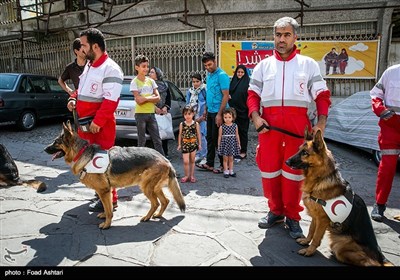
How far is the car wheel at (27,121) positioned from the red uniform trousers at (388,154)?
9296 mm

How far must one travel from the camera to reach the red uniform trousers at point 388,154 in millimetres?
3656

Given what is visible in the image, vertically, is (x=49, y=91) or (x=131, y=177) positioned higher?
(x=49, y=91)

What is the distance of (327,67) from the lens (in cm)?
893

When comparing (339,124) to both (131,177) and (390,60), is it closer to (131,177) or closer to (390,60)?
(390,60)

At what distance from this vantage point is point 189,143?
5.09m

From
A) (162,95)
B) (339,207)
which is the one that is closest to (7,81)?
(162,95)

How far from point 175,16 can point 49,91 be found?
194 inches

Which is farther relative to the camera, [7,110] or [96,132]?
[7,110]

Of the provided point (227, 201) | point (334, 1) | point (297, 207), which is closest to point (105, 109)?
point (227, 201)

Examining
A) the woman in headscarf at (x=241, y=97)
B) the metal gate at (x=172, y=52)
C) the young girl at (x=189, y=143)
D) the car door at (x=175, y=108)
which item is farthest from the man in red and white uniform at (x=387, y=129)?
the metal gate at (x=172, y=52)

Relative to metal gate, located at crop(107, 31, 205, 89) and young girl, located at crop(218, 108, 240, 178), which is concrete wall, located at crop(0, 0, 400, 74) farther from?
young girl, located at crop(218, 108, 240, 178)

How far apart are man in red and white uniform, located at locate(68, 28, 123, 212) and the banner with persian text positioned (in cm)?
639
